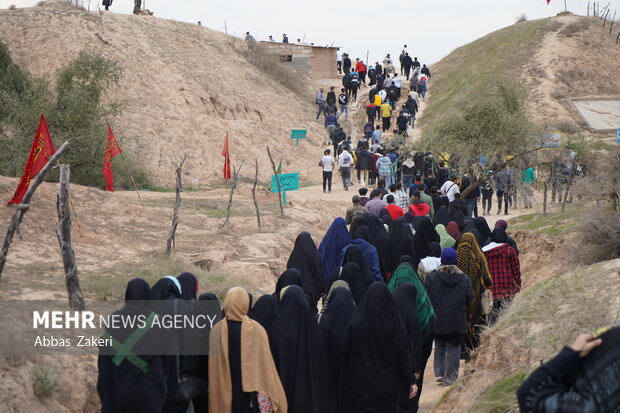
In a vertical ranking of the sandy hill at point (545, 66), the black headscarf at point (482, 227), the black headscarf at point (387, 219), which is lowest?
the black headscarf at point (482, 227)

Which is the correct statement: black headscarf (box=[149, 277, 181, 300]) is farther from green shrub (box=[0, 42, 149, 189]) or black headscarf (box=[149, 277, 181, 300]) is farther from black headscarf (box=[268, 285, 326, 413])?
green shrub (box=[0, 42, 149, 189])

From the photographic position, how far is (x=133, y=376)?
5.76 meters

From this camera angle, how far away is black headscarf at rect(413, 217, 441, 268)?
12.1 meters

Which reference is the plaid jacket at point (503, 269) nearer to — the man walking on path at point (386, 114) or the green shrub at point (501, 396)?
the green shrub at point (501, 396)

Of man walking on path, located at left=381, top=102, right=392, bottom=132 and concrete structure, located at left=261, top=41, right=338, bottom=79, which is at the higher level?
concrete structure, located at left=261, top=41, right=338, bottom=79

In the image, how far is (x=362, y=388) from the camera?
6641 millimetres

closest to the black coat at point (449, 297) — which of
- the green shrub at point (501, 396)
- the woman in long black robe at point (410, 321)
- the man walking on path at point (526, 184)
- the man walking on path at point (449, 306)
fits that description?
the man walking on path at point (449, 306)

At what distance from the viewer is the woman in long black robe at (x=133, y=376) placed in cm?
573

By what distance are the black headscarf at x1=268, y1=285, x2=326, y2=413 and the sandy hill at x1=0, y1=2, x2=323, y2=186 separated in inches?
897

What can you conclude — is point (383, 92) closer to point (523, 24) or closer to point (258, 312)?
point (523, 24)

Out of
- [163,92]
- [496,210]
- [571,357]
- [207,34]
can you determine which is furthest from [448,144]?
[207,34]

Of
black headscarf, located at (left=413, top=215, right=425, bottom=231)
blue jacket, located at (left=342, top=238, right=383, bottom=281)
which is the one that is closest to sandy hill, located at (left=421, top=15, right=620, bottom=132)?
black headscarf, located at (left=413, top=215, right=425, bottom=231)

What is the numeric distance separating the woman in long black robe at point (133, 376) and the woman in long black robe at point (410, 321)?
258 centimetres

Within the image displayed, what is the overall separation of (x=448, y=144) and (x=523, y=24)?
29325 millimetres
